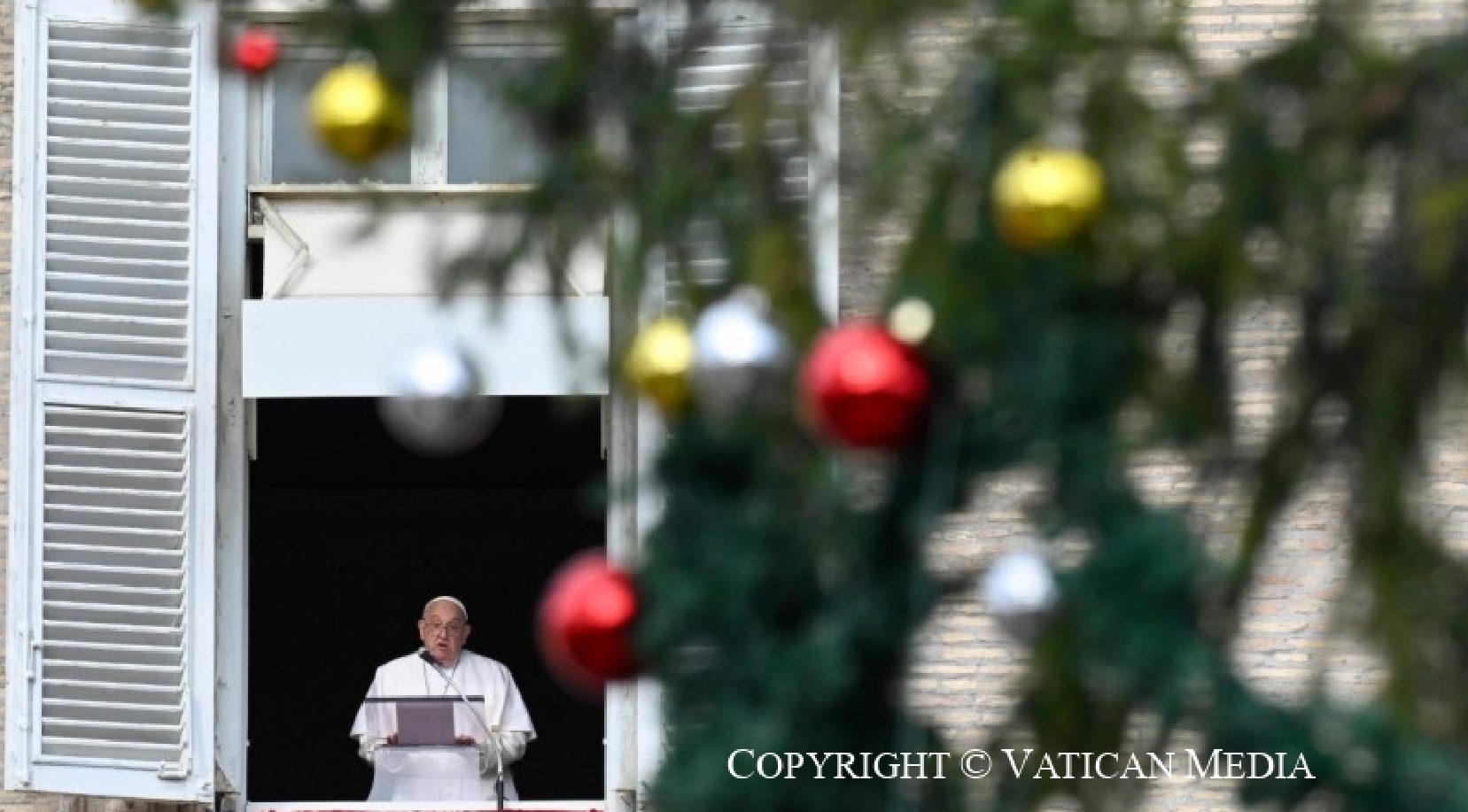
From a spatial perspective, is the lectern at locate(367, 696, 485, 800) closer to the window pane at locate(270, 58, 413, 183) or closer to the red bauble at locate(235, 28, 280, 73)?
the window pane at locate(270, 58, 413, 183)

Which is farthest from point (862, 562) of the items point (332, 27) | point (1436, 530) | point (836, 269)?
point (836, 269)

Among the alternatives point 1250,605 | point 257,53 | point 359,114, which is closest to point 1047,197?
point 359,114

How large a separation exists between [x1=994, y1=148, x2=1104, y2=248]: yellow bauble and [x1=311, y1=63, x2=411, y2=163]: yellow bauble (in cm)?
106

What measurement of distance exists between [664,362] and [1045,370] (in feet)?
1.89

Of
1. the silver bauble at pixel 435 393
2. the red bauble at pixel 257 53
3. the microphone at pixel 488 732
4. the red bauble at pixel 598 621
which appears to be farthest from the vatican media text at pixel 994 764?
the microphone at pixel 488 732

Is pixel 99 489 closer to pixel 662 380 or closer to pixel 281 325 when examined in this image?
pixel 281 325

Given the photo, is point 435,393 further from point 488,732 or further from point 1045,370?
point 488,732

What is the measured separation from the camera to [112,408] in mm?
10609

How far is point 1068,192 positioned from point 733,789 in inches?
36.5

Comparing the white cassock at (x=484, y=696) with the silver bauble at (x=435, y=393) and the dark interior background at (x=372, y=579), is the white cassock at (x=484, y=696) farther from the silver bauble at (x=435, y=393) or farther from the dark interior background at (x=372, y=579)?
the silver bauble at (x=435, y=393)

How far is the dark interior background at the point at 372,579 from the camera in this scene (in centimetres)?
1672

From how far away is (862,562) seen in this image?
4.97 m

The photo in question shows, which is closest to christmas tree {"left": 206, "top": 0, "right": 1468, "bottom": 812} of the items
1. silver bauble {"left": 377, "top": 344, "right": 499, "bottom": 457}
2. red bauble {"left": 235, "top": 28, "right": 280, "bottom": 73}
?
silver bauble {"left": 377, "top": 344, "right": 499, "bottom": 457}

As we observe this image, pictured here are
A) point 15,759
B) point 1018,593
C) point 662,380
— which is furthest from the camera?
point 15,759
